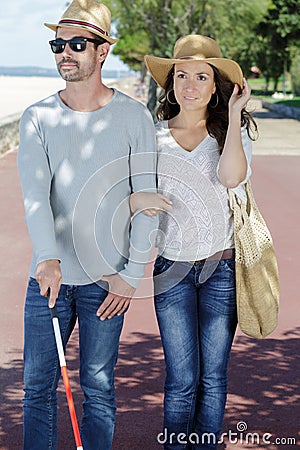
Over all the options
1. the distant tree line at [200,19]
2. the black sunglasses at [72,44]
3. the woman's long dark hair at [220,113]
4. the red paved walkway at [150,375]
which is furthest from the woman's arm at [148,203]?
the distant tree line at [200,19]

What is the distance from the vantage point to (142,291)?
144 inches

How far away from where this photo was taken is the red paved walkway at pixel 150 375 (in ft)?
15.7

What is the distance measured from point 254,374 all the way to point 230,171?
2.53 m

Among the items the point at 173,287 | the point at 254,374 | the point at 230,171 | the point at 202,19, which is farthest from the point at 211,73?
the point at 202,19

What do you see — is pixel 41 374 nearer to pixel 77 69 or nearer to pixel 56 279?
pixel 56 279

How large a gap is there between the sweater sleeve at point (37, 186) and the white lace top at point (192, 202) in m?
0.51

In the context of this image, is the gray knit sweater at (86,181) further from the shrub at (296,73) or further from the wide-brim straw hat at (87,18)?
the shrub at (296,73)

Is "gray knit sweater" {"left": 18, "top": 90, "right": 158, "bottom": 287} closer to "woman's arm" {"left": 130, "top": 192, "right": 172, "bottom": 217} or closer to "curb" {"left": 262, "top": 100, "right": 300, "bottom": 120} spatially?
"woman's arm" {"left": 130, "top": 192, "right": 172, "bottom": 217}

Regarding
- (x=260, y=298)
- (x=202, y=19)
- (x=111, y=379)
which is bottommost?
(x=202, y=19)

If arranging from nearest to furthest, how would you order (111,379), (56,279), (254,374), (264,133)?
1. (56,279)
2. (111,379)
3. (254,374)
4. (264,133)

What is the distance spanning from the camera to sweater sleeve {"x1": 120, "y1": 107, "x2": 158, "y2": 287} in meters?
3.48

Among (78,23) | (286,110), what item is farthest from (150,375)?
(286,110)

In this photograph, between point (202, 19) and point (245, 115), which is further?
point (202, 19)

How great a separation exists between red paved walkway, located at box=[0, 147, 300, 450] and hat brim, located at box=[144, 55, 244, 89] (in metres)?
1.94
